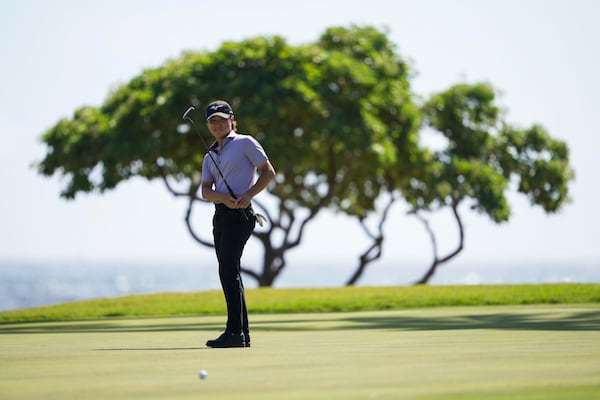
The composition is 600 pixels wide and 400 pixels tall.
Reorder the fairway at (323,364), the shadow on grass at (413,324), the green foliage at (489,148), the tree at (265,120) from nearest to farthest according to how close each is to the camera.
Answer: the fairway at (323,364)
the shadow on grass at (413,324)
the tree at (265,120)
the green foliage at (489,148)

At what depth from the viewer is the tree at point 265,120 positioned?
3353cm

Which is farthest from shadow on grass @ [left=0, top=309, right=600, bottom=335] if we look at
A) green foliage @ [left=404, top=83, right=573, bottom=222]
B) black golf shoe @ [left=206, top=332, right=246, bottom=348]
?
green foliage @ [left=404, top=83, right=573, bottom=222]

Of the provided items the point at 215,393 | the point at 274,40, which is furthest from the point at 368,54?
the point at 215,393

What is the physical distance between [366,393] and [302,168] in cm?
3145

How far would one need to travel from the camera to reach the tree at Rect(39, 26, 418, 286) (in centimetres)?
3353

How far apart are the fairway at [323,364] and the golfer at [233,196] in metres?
0.49

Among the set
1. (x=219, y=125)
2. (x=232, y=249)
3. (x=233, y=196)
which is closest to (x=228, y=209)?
(x=233, y=196)

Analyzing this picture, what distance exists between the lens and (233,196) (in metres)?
8.95

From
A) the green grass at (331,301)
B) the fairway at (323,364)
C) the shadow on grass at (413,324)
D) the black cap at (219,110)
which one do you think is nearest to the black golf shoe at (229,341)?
the fairway at (323,364)

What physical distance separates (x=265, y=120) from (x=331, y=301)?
14061 mm

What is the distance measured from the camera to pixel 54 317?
18516 millimetres

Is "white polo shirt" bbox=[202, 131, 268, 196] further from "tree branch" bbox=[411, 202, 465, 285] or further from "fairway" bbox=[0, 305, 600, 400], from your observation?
"tree branch" bbox=[411, 202, 465, 285]

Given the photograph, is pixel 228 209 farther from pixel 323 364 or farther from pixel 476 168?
pixel 476 168

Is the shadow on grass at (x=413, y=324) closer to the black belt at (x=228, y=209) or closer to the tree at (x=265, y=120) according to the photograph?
the black belt at (x=228, y=209)
